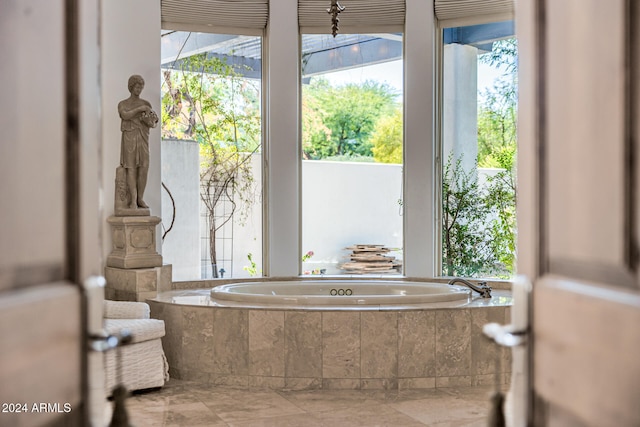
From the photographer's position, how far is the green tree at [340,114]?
21.7ft

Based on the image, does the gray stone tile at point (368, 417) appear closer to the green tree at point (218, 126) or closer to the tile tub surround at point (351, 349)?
the tile tub surround at point (351, 349)

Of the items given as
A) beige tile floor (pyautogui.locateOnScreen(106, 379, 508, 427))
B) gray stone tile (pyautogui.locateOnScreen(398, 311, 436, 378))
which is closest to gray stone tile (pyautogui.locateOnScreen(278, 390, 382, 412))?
beige tile floor (pyautogui.locateOnScreen(106, 379, 508, 427))

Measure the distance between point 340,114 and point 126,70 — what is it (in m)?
1.96

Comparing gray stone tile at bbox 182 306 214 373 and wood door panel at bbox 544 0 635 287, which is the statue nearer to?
gray stone tile at bbox 182 306 214 373

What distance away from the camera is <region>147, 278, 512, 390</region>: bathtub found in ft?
14.4

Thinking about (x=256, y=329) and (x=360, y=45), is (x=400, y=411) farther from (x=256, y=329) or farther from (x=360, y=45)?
(x=360, y=45)

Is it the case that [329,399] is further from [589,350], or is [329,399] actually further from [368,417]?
[589,350]

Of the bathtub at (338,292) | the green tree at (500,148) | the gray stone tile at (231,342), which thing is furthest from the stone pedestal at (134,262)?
the green tree at (500,148)

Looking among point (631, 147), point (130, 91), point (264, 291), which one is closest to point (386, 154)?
point (264, 291)

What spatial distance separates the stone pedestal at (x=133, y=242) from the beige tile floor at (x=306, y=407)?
1.25 meters

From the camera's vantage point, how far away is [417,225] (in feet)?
21.0

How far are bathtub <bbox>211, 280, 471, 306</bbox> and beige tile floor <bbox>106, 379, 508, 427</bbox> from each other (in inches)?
23.5

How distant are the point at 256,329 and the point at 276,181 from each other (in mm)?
2212

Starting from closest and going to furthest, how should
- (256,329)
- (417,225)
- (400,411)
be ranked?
(400,411)
(256,329)
(417,225)
